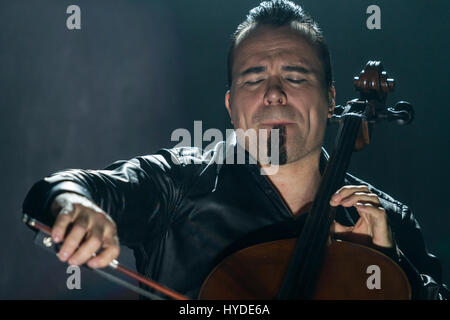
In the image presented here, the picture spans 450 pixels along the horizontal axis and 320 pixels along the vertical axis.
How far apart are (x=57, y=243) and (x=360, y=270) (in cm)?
84

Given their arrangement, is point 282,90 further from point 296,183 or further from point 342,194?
point 342,194

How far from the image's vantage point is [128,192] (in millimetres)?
1641

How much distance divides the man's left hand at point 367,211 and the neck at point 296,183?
11.2 inches

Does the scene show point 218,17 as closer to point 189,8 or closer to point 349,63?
point 189,8

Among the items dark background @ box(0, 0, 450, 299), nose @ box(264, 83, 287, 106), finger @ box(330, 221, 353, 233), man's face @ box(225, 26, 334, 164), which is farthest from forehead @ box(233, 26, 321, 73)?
dark background @ box(0, 0, 450, 299)

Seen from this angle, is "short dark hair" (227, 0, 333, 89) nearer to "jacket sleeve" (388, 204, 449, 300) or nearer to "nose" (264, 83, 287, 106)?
"nose" (264, 83, 287, 106)

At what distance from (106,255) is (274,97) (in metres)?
0.95

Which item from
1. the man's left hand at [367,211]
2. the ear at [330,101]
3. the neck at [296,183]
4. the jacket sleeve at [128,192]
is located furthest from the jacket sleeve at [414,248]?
the jacket sleeve at [128,192]

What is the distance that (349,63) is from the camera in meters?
3.10

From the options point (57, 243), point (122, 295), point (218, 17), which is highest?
point (218, 17)

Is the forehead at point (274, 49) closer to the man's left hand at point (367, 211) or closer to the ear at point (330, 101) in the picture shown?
the ear at point (330, 101)

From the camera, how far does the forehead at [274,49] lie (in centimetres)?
190

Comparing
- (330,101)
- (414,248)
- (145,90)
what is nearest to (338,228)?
(414,248)
